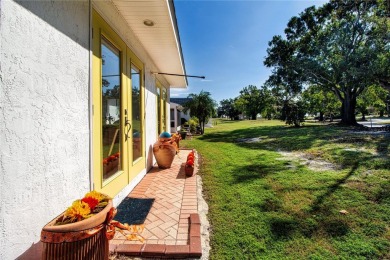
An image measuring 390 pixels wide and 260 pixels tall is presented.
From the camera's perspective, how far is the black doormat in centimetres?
306

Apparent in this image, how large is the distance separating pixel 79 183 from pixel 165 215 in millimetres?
1380

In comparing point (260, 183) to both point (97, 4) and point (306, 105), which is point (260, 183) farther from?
point (306, 105)

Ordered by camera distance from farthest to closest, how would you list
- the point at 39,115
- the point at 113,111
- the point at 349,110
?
the point at 349,110 < the point at 113,111 < the point at 39,115

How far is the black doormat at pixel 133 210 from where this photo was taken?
306 cm

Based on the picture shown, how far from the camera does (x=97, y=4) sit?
2826 millimetres

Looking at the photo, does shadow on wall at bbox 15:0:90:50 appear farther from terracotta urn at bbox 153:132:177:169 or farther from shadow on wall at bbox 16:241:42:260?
terracotta urn at bbox 153:132:177:169

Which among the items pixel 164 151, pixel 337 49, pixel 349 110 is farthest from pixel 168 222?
pixel 349 110

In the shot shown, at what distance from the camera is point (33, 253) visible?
1.65m

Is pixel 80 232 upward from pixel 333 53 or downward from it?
downward

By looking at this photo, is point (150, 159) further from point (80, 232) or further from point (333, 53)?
point (333, 53)

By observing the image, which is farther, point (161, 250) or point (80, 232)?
point (161, 250)

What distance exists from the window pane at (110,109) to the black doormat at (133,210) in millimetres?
623

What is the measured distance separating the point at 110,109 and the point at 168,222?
193 centimetres

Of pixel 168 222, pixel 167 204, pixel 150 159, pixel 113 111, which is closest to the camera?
pixel 168 222
